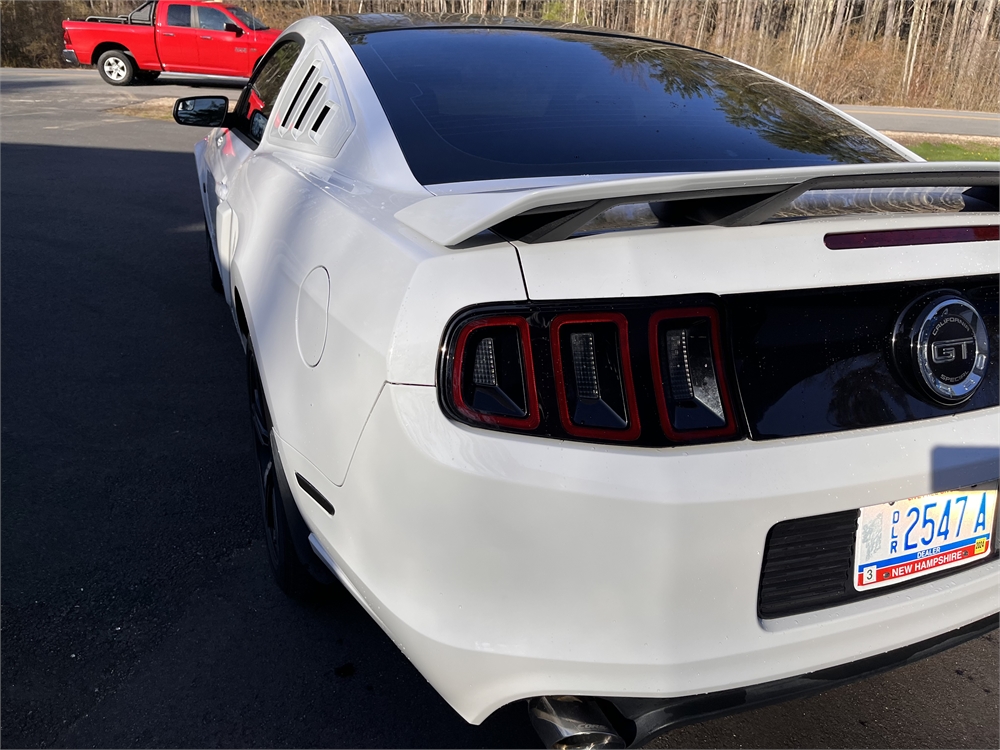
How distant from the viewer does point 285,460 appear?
7.18 ft

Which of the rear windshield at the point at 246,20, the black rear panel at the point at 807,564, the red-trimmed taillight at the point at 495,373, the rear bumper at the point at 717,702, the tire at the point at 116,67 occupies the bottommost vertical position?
the tire at the point at 116,67

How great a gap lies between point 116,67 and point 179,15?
1.74 metres

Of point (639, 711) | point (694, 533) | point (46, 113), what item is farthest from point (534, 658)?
point (46, 113)

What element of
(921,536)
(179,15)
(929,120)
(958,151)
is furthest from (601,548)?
(179,15)

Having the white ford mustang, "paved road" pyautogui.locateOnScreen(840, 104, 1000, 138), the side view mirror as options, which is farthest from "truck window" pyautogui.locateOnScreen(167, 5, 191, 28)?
the white ford mustang

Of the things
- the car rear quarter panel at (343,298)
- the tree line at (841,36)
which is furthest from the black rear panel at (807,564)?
the tree line at (841,36)

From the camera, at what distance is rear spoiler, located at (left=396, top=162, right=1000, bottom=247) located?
148 centimetres

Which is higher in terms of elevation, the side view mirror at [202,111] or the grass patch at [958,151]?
the side view mirror at [202,111]

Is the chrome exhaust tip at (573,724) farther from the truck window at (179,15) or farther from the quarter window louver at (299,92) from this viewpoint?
the truck window at (179,15)

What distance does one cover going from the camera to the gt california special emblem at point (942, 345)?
1648 millimetres

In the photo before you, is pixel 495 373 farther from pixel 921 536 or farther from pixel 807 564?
pixel 921 536

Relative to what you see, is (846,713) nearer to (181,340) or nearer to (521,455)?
(521,455)

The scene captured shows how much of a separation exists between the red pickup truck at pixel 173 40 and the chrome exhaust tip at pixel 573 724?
17084 mm

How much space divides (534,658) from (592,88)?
1.73 metres
